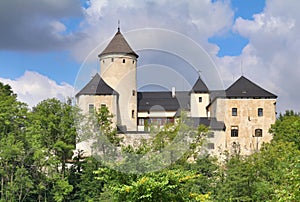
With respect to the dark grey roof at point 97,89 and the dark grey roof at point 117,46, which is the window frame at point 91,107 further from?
the dark grey roof at point 117,46

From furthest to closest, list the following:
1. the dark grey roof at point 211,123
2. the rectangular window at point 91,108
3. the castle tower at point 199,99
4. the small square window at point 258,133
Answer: the castle tower at point 199,99 < the small square window at point 258,133 < the dark grey roof at point 211,123 < the rectangular window at point 91,108

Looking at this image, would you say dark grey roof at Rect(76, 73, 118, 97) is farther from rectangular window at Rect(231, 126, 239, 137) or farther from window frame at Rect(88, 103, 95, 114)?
rectangular window at Rect(231, 126, 239, 137)

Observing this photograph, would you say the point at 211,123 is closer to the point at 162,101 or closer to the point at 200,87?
the point at 200,87

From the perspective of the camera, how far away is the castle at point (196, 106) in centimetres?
5488

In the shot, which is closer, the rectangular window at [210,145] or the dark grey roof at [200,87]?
the rectangular window at [210,145]

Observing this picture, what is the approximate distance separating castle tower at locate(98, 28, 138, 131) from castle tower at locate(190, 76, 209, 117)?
6.36 metres

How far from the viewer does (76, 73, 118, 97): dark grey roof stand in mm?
54781

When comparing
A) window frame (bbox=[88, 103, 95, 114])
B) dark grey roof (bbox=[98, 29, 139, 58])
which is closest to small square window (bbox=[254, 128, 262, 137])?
dark grey roof (bbox=[98, 29, 139, 58])

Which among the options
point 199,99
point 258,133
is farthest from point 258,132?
point 199,99

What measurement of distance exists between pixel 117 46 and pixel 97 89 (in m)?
5.01

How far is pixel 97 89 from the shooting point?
5522 centimetres

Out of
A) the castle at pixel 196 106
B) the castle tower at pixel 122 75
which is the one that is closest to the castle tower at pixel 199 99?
the castle at pixel 196 106

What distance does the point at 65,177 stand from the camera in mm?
41781

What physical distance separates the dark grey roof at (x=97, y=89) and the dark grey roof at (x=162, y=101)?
669 cm
